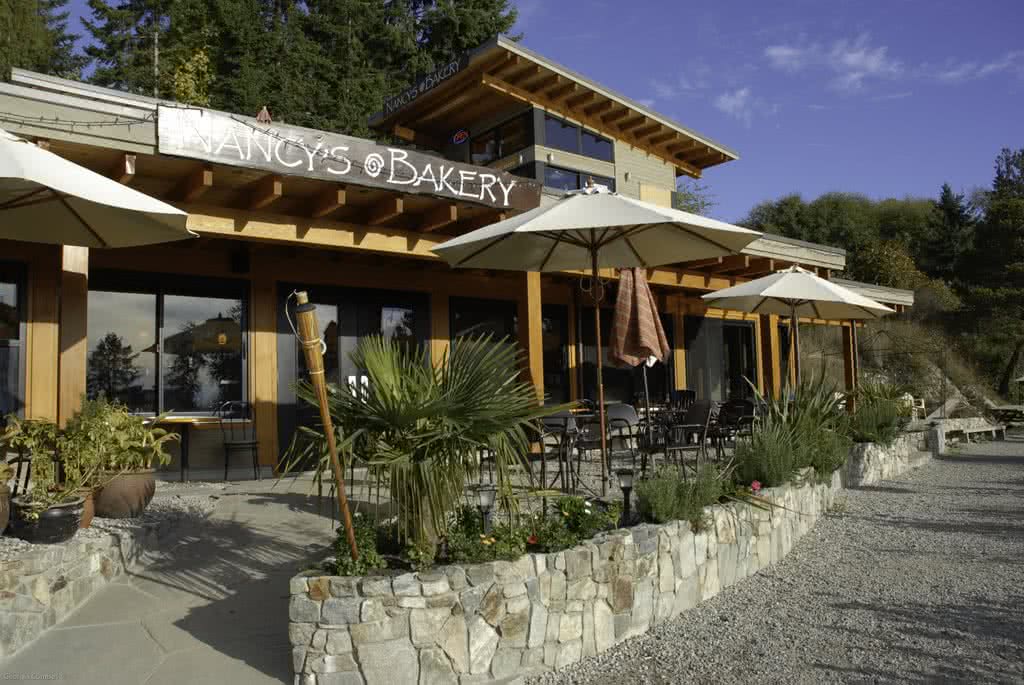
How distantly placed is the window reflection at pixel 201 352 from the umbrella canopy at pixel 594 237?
11.6 ft

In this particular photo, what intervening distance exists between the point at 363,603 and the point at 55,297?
5648 millimetres

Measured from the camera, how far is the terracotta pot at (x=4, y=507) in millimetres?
4188

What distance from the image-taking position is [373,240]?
314 inches

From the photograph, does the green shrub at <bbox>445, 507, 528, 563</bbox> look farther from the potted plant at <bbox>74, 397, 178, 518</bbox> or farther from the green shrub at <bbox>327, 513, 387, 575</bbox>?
the potted plant at <bbox>74, 397, 178, 518</bbox>

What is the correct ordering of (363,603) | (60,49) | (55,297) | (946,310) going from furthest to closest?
(946,310) → (60,49) → (55,297) → (363,603)

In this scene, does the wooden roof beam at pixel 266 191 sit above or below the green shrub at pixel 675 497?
above

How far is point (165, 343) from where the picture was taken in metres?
8.11

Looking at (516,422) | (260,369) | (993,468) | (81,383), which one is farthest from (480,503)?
(993,468)

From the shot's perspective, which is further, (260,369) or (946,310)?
(946,310)

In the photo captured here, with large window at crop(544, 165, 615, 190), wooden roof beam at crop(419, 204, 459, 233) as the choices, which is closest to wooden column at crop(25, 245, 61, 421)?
wooden roof beam at crop(419, 204, 459, 233)

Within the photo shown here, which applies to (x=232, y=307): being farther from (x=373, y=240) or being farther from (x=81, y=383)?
(x=81, y=383)

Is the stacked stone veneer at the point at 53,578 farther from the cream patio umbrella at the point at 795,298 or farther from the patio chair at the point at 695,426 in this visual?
the cream patio umbrella at the point at 795,298

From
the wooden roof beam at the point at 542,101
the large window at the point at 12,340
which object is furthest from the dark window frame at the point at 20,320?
the wooden roof beam at the point at 542,101

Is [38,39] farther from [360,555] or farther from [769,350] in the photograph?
[360,555]
